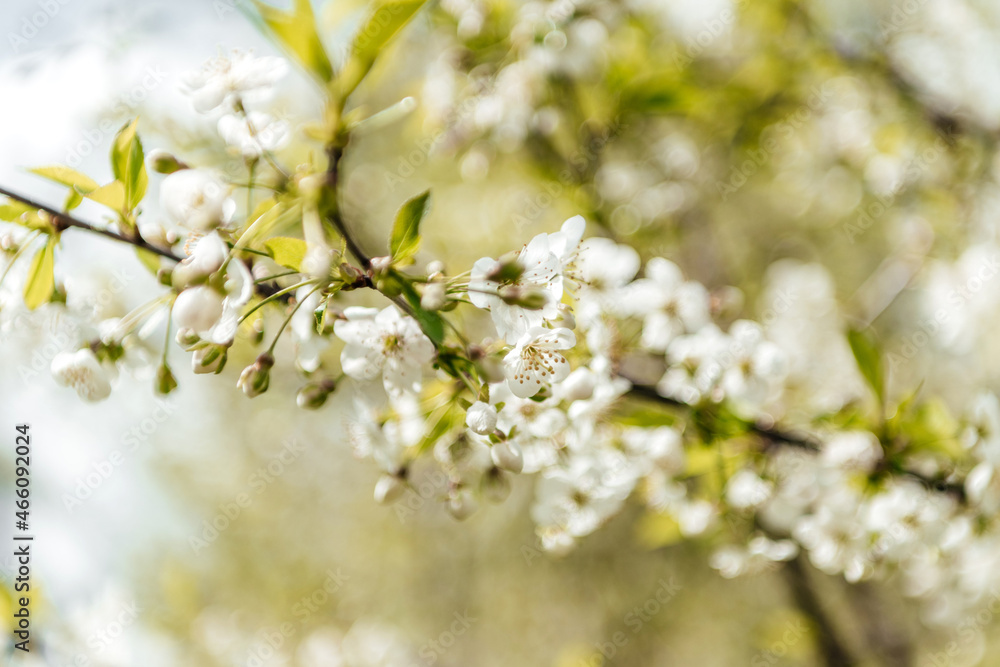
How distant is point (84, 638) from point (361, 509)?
2730 mm

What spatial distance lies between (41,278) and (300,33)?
52 cm

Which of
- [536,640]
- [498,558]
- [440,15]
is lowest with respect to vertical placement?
[536,640]

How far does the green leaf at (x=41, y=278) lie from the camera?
873mm

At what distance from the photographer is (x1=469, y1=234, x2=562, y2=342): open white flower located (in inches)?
29.5

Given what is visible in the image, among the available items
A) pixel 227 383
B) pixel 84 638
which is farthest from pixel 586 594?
pixel 84 638

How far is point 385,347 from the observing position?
2.87 ft

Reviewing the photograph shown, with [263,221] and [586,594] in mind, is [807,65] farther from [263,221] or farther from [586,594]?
[586,594]

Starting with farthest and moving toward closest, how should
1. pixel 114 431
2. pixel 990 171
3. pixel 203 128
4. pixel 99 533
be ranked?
pixel 99 533 → pixel 114 431 → pixel 990 171 → pixel 203 128

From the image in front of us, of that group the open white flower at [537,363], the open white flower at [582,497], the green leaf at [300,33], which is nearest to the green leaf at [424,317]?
the open white flower at [537,363]

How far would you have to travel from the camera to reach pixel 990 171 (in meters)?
2.59

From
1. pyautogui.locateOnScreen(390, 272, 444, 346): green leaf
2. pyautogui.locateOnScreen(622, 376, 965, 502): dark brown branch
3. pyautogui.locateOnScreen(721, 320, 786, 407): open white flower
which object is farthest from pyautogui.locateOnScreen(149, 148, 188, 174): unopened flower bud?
pyautogui.locateOnScreen(721, 320, 786, 407): open white flower

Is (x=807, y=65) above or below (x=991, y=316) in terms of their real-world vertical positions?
above

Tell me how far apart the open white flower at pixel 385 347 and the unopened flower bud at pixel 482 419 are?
105 millimetres

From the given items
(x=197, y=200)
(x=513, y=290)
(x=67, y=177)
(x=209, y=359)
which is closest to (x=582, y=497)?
(x=513, y=290)
